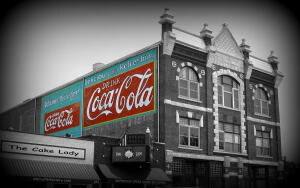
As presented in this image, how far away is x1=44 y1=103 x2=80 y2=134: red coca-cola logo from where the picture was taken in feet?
142

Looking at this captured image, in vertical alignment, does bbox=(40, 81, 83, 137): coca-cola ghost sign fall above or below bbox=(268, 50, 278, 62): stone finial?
below

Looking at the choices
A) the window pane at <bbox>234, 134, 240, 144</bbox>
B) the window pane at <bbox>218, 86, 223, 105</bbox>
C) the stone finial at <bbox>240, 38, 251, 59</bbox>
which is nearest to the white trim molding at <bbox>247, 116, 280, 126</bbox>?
the window pane at <bbox>234, 134, 240, 144</bbox>

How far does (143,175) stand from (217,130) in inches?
332

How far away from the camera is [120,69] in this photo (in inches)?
1471

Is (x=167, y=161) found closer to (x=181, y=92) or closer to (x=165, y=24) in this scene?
(x=181, y=92)

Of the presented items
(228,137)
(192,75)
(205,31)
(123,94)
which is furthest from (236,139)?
Answer: (123,94)

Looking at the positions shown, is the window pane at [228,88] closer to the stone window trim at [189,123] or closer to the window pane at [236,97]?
the window pane at [236,97]

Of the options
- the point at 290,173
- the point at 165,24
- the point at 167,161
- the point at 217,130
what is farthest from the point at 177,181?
the point at 290,173

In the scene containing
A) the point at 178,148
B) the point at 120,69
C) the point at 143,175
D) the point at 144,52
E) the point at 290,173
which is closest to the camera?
the point at 143,175

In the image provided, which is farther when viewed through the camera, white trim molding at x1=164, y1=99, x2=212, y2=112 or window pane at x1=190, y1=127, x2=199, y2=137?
window pane at x1=190, y1=127, x2=199, y2=137

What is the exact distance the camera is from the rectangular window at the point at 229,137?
35.7m

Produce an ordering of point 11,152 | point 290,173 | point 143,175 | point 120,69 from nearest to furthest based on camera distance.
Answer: point 11,152 < point 143,175 < point 120,69 < point 290,173

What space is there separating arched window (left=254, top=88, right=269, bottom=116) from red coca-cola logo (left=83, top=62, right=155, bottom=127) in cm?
1185

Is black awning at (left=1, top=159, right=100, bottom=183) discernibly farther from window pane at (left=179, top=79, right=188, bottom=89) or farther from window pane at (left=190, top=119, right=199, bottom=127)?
window pane at (left=179, top=79, right=188, bottom=89)
